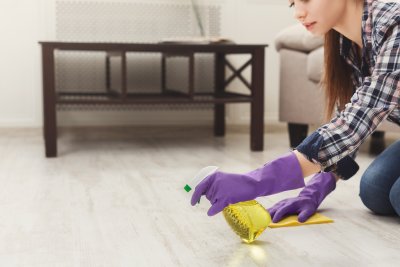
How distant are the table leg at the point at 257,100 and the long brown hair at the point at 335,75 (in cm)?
113

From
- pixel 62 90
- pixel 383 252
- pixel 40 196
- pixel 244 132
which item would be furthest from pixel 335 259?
pixel 62 90

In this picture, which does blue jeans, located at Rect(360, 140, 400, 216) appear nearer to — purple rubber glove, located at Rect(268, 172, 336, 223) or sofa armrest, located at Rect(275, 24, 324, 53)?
purple rubber glove, located at Rect(268, 172, 336, 223)

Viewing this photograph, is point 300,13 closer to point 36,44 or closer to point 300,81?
point 300,81

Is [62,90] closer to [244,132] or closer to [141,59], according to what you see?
[141,59]

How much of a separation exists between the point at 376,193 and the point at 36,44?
2.35 meters

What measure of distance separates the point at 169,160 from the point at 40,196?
74 centimetres

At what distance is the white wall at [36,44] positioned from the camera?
→ 10.5ft

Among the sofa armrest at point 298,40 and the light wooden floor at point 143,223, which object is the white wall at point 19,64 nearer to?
the light wooden floor at point 143,223

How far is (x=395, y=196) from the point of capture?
4.33 ft

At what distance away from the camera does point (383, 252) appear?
3.71ft

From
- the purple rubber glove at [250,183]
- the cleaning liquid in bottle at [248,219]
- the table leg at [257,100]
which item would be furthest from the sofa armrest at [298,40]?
the purple rubber glove at [250,183]

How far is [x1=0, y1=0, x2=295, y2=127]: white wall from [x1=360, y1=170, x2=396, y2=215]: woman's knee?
2.09 metres

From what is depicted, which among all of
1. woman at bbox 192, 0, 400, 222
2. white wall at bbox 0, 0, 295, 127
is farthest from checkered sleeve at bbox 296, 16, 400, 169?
white wall at bbox 0, 0, 295, 127

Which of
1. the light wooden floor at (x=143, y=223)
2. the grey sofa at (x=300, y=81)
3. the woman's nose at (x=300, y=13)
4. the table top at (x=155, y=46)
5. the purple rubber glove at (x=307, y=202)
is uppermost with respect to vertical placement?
the woman's nose at (x=300, y=13)
